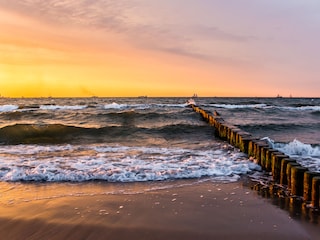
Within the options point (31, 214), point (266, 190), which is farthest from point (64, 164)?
point (266, 190)

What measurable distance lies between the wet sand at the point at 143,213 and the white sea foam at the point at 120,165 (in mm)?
602

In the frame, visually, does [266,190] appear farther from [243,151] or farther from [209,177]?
[243,151]

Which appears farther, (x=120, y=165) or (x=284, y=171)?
(x=120, y=165)

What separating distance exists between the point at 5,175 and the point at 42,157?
2460 mm

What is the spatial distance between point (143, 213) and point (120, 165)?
11.5ft

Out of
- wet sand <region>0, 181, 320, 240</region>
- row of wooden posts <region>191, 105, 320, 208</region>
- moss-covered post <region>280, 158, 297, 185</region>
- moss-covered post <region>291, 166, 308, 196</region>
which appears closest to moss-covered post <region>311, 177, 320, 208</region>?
row of wooden posts <region>191, 105, 320, 208</region>

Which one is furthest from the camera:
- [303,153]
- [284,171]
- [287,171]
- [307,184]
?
[303,153]

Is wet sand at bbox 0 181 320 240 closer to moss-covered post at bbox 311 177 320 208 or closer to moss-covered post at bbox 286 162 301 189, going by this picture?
moss-covered post at bbox 311 177 320 208

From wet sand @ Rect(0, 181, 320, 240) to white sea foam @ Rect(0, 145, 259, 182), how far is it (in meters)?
0.60

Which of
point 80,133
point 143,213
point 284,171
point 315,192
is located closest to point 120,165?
point 143,213

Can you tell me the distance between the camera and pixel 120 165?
8625 mm

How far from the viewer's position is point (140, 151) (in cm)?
1128

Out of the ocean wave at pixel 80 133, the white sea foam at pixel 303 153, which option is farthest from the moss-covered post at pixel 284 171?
the ocean wave at pixel 80 133

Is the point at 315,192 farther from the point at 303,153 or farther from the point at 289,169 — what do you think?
the point at 303,153
